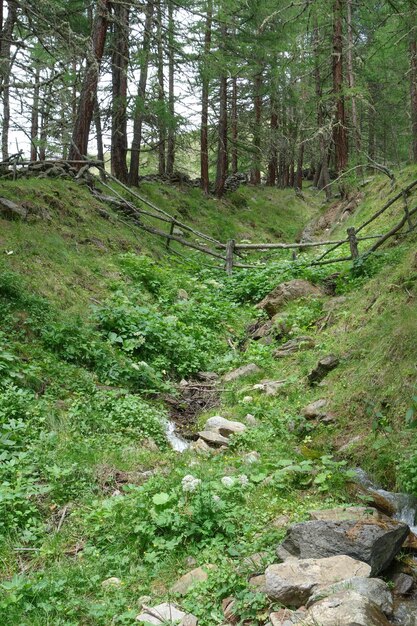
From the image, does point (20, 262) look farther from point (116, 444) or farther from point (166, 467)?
point (166, 467)

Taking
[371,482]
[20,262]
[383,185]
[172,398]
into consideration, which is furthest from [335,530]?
[383,185]

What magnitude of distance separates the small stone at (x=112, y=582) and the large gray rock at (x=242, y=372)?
4530mm

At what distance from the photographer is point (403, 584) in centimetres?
362

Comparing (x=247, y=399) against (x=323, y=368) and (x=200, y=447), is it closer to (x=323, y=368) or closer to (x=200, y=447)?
(x=323, y=368)

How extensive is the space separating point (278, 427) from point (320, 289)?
15.9 feet

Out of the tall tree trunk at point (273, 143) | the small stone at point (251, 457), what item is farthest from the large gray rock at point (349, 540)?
the tall tree trunk at point (273, 143)

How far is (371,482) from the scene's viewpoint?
16.6 ft

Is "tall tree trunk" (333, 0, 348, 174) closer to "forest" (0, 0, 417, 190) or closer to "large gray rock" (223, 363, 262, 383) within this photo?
"forest" (0, 0, 417, 190)

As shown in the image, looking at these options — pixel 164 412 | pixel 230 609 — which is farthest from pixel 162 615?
pixel 164 412

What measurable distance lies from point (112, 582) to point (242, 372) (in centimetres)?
469

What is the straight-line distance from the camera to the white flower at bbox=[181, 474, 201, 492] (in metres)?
4.65

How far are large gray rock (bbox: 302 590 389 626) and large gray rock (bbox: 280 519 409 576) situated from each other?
0.52 metres

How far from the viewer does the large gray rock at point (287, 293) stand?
1055 cm

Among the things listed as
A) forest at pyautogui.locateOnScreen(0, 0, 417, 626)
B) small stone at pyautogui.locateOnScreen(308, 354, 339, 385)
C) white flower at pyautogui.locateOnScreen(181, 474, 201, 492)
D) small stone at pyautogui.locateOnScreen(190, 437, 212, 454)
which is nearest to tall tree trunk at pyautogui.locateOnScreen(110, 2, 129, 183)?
forest at pyautogui.locateOnScreen(0, 0, 417, 626)
